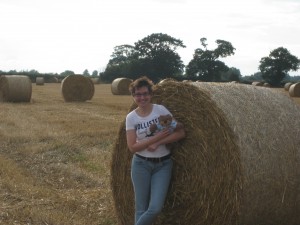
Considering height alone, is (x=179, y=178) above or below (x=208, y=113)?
below

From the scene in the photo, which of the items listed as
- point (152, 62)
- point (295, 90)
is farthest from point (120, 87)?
point (152, 62)

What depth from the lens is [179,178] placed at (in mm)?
5621

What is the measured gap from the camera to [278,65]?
250ft

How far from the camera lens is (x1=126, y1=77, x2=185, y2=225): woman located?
16.7 ft

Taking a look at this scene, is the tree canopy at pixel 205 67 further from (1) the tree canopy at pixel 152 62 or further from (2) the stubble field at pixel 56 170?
(2) the stubble field at pixel 56 170

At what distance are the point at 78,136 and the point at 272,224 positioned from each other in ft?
22.8

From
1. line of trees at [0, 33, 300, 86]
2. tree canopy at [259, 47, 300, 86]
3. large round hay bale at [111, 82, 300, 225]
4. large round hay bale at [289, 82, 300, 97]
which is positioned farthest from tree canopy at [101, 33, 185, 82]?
large round hay bale at [111, 82, 300, 225]

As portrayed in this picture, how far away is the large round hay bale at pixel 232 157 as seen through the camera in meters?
5.09

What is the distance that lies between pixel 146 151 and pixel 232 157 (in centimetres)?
87

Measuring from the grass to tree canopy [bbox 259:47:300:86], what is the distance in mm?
61647

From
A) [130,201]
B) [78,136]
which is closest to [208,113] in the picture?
[130,201]

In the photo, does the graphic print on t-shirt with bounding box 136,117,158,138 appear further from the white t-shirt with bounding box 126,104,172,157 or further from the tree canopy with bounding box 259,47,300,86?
the tree canopy with bounding box 259,47,300,86

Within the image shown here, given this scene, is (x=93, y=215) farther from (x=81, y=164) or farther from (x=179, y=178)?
(x=81, y=164)

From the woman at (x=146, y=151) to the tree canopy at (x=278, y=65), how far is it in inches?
2726
